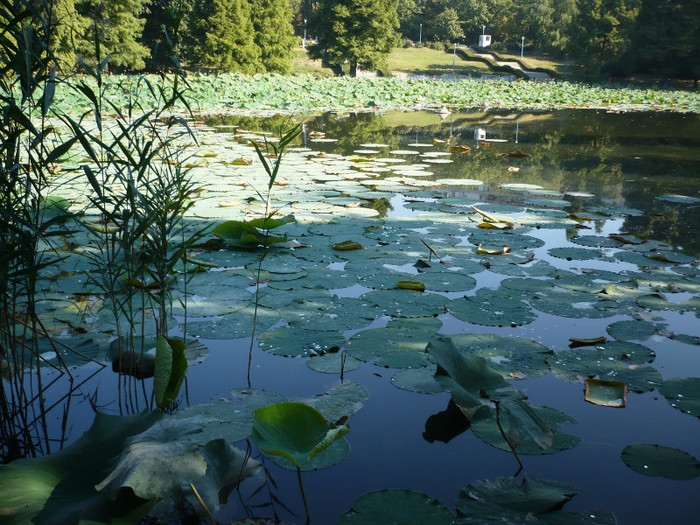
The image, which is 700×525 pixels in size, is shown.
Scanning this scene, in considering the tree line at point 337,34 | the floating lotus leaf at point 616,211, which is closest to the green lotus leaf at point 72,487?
the floating lotus leaf at point 616,211

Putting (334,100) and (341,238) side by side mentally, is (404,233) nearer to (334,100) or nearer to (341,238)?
(341,238)

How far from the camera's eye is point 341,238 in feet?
10.7

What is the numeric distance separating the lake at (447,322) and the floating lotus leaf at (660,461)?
0.08ft

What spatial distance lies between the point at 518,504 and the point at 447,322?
1.08 metres

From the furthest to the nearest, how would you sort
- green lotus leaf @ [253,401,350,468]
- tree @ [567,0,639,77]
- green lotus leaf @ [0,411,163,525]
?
tree @ [567,0,639,77]
green lotus leaf @ [253,401,350,468]
green lotus leaf @ [0,411,163,525]

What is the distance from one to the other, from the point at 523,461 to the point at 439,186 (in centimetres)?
351

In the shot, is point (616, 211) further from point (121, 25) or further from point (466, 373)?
point (121, 25)

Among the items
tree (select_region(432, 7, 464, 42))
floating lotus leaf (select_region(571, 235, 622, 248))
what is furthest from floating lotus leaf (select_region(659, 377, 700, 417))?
tree (select_region(432, 7, 464, 42))

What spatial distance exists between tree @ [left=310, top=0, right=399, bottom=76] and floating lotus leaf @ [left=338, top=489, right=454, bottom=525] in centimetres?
2255

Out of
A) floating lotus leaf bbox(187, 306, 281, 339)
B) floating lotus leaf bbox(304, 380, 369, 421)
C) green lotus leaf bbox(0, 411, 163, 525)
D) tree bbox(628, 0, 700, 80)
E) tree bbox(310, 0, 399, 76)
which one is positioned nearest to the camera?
green lotus leaf bbox(0, 411, 163, 525)

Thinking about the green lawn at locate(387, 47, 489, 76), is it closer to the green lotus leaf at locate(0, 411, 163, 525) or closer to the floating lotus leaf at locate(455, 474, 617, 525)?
the floating lotus leaf at locate(455, 474, 617, 525)

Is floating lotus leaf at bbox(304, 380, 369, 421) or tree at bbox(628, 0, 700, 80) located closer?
floating lotus leaf at bbox(304, 380, 369, 421)

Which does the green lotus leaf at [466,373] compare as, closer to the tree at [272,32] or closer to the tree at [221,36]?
the tree at [221,36]

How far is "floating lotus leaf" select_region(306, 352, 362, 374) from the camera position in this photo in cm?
187
